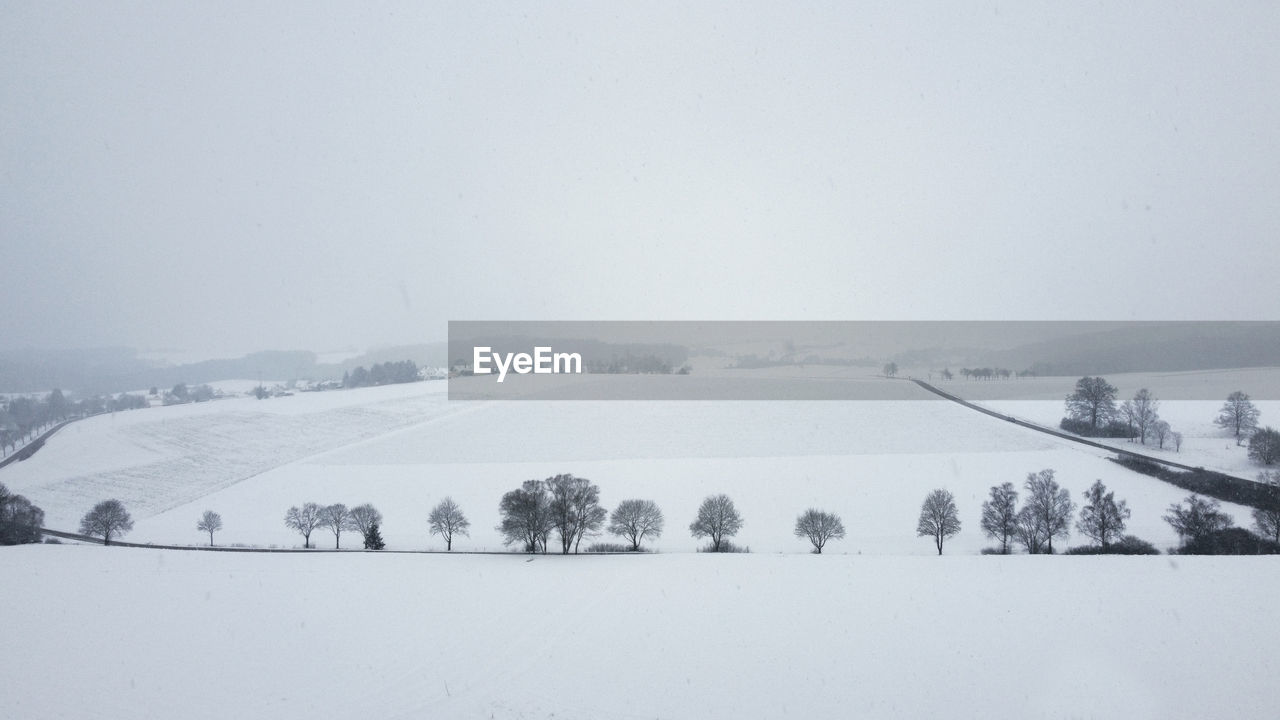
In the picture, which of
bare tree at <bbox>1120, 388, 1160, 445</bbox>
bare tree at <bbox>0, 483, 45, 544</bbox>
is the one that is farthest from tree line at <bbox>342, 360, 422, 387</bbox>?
bare tree at <bbox>1120, 388, 1160, 445</bbox>

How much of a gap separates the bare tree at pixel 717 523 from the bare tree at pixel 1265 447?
33203mm

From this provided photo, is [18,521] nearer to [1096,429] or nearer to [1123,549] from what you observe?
[1123,549]

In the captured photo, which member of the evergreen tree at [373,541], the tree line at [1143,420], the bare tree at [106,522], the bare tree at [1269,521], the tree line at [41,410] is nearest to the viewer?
the bare tree at [1269,521]

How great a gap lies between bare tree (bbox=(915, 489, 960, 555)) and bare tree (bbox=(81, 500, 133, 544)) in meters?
47.0

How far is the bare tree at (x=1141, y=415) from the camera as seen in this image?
4000cm

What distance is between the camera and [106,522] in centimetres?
3147

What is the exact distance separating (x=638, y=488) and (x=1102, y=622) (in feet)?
88.3

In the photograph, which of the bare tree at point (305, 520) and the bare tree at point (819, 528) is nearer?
the bare tree at point (819, 528)

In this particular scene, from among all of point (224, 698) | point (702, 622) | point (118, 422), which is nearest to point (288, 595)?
point (224, 698)

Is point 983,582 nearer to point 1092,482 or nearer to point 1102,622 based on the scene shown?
point 1102,622

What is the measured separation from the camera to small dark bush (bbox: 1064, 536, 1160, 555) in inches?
981

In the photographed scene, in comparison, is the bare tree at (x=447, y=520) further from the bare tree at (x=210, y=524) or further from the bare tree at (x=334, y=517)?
the bare tree at (x=210, y=524)

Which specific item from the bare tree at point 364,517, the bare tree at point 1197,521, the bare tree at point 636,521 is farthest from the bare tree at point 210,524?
the bare tree at point 1197,521

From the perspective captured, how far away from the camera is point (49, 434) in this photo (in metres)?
55.2
